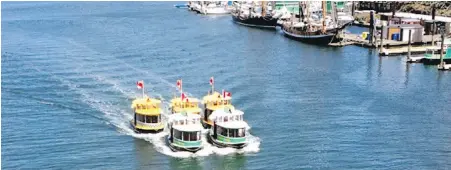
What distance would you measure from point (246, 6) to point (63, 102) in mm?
90649

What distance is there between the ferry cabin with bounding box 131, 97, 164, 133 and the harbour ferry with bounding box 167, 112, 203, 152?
2.97 metres

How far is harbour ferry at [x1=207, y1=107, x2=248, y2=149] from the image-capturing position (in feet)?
147

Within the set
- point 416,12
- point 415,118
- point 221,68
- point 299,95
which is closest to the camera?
point 415,118

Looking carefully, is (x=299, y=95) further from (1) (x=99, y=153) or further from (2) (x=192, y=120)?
(1) (x=99, y=153)

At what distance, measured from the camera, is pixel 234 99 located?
193 ft

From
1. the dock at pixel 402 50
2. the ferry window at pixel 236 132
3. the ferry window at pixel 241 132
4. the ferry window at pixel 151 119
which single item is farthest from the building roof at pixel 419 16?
the ferry window at pixel 151 119

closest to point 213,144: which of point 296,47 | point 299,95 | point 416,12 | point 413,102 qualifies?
point 299,95

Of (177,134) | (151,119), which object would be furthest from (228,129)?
(151,119)

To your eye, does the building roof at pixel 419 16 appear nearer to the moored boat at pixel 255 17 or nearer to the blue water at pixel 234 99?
the moored boat at pixel 255 17

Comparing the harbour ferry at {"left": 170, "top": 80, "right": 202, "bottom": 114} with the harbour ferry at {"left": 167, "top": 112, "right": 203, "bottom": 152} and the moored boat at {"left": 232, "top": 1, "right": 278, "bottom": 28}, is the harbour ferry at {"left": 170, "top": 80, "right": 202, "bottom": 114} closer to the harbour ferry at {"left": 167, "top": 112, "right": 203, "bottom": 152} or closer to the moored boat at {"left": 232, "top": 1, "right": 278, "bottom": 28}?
the harbour ferry at {"left": 167, "top": 112, "right": 203, "bottom": 152}

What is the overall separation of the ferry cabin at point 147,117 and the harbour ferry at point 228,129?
440 centimetres

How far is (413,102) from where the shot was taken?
59.5 m

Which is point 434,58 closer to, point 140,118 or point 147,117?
point 147,117

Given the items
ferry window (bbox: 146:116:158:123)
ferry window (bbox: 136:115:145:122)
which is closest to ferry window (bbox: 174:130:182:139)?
ferry window (bbox: 146:116:158:123)
